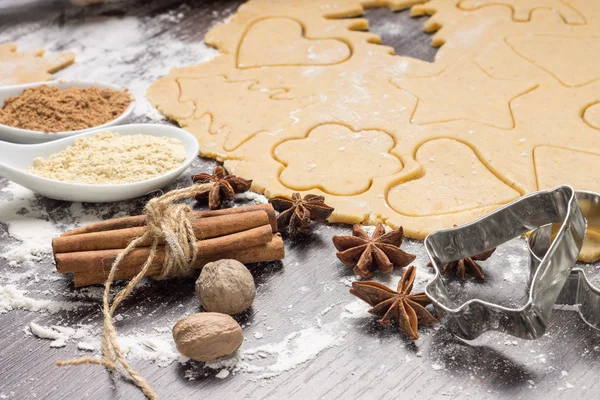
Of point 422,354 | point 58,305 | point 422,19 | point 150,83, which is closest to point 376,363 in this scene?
point 422,354

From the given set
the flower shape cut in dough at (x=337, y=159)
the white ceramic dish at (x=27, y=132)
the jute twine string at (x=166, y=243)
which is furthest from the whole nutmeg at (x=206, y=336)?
the white ceramic dish at (x=27, y=132)

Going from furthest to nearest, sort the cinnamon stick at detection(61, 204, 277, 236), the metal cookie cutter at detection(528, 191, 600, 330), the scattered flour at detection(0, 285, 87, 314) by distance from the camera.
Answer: the cinnamon stick at detection(61, 204, 277, 236) < the scattered flour at detection(0, 285, 87, 314) < the metal cookie cutter at detection(528, 191, 600, 330)

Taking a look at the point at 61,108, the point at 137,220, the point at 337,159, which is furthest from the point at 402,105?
the point at 61,108

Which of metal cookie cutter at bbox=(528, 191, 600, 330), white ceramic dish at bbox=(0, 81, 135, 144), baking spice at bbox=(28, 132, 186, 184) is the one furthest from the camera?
white ceramic dish at bbox=(0, 81, 135, 144)

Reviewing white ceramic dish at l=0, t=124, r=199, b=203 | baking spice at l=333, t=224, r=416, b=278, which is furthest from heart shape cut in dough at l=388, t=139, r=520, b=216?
white ceramic dish at l=0, t=124, r=199, b=203

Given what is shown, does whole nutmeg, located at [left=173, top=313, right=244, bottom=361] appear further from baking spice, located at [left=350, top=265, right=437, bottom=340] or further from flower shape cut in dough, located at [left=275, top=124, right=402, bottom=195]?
flower shape cut in dough, located at [left=275, top=124, right=402, bottom=195]

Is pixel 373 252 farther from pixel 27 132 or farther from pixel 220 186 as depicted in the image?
pixel 27 132
